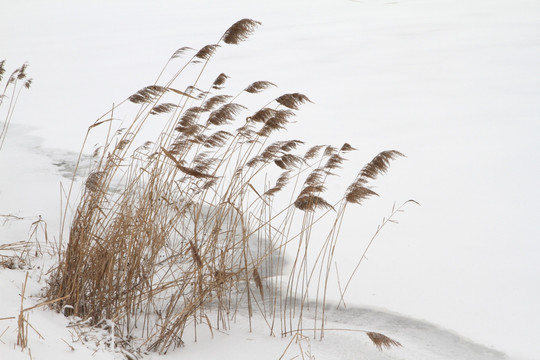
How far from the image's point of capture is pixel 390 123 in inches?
306

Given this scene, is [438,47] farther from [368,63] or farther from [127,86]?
[127,86]

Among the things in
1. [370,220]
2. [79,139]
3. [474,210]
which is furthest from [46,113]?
[474,210]

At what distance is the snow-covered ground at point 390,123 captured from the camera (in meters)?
3.67

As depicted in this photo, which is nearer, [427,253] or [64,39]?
[427,253]

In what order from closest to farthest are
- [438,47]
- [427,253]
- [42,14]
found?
[427,253], [438,47], [42,14]

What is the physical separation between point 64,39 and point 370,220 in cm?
1077

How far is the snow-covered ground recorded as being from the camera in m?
3.67

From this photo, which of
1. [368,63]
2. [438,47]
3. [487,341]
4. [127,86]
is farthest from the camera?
Result: [438,47]

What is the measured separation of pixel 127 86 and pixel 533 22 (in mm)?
8714

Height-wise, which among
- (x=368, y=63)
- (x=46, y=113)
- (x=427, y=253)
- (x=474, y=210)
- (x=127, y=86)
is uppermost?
(x=368, y=63)

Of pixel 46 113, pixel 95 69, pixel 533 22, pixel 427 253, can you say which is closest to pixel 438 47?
pixel 533 22

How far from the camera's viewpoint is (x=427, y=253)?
4504 mm

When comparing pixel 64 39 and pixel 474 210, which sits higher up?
pixel 64 39

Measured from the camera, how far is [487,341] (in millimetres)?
3391
